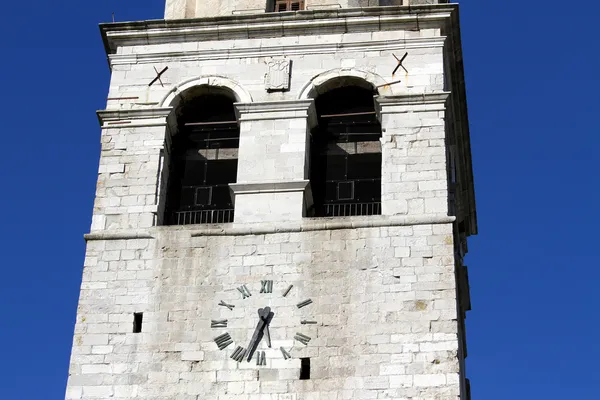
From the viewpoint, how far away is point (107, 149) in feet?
89.7

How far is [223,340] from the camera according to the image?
24.6 m

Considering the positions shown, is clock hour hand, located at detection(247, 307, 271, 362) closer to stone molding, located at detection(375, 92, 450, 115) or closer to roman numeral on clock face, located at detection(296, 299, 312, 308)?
roman numeral on clock face, located at detection(296, 299, 312, 308)

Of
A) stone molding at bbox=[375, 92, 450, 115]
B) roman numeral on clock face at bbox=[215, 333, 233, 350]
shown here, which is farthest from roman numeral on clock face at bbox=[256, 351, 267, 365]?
stone molding at bbox=[375, 92, 450, 115]

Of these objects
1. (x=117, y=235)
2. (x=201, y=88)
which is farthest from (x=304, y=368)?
(x=201, y=88)

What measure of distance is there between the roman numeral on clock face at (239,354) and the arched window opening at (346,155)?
3.14 meters

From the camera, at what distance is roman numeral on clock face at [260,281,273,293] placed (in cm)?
2511

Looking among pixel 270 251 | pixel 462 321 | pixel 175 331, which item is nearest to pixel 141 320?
pixel 175 331

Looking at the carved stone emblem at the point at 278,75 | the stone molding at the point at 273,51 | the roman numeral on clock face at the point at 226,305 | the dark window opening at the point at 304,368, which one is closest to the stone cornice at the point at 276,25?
the stone molding at the point at 273,51

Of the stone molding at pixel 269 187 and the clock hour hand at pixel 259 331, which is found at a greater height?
the stone molding at pixel 269 187

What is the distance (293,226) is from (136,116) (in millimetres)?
3687

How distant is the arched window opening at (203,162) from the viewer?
88.4 feet

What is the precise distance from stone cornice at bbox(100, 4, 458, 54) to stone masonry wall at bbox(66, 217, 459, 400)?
4.22m

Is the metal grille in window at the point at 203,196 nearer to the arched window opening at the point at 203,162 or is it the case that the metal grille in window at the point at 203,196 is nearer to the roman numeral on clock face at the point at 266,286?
the arched window opening at the point at 203,162

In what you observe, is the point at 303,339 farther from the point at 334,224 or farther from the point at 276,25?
the point at 276,25
